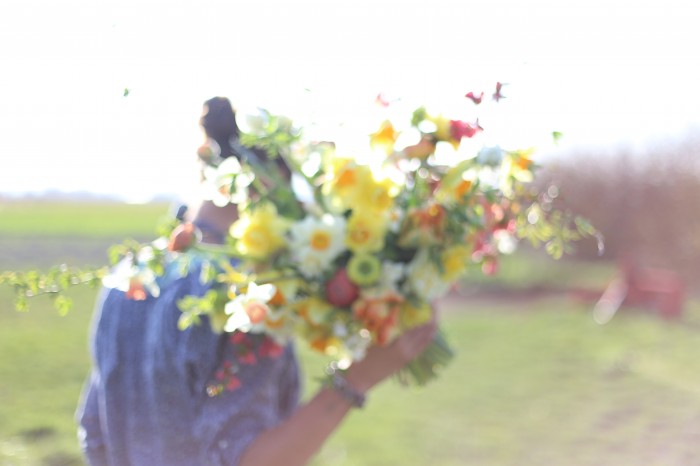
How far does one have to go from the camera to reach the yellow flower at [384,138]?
6.00ft

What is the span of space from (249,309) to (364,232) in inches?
10.1

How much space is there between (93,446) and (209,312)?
42 centimetres

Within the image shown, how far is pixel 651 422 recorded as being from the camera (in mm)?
5930

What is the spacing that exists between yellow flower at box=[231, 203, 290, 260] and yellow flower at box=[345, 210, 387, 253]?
4.8 inches

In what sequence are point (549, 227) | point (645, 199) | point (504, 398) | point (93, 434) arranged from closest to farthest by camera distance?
point (93, 434) → point (549, 227) → point (504, 398) → point (645, 199)

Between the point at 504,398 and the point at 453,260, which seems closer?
the point at 453,260

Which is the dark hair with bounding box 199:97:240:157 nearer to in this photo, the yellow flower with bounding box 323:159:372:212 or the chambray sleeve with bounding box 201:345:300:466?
the yellow flower with bounding box 323:159:372:212

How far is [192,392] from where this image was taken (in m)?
1.75

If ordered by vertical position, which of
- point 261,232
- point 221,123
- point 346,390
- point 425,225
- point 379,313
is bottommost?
point 346,390

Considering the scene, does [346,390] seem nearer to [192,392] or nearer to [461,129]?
[192,392]

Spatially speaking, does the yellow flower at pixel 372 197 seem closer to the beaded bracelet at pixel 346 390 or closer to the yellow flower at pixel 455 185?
the yellow flower at pixel 455 185

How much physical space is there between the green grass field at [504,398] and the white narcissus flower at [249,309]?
1.33 m

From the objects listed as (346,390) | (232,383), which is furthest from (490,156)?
(232,383)

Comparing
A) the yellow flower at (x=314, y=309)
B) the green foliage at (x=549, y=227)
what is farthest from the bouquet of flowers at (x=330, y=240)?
the green foliage at (x=549, y=227)
